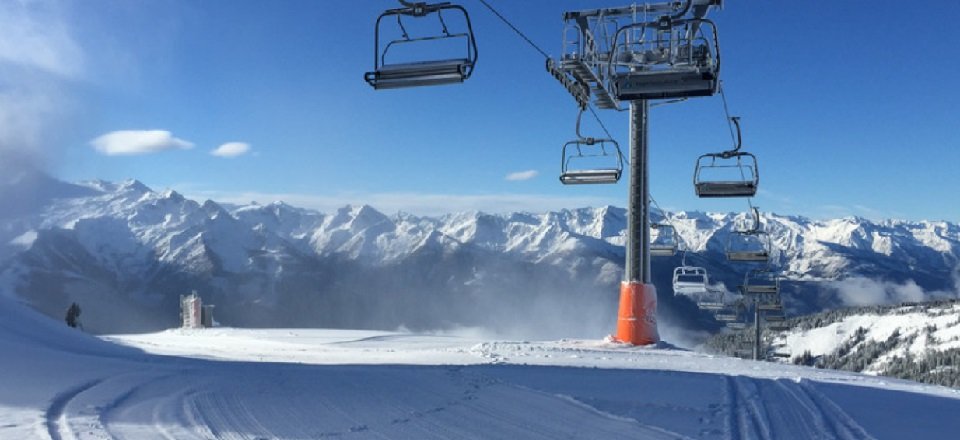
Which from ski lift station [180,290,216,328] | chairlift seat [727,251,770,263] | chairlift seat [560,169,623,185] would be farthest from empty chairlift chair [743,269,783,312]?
ski lift station [180,290,216,328]

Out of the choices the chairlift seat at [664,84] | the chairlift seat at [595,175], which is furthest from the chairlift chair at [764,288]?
the chairlift seat at [664,84]

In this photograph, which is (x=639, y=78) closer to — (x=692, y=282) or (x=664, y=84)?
(x=664, y=84)

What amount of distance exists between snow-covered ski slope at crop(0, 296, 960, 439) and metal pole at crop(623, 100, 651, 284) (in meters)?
5.02

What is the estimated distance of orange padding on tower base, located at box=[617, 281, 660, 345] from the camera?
1809cm

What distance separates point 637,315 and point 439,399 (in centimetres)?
1029

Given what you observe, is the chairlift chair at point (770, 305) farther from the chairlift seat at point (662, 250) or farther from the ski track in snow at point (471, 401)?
the ski track in snow at point (471, 401)

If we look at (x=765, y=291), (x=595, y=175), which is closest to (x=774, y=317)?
(x=765, y=291)

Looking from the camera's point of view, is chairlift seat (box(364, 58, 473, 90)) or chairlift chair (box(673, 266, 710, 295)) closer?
chairlift seat (box(364, 58, 473, 90))

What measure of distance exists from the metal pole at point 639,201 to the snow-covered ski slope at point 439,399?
198 inches

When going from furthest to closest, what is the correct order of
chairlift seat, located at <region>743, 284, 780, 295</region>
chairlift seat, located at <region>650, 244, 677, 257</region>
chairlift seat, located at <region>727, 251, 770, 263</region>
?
chairlift seat, located at <region>743, 284, 780, 295</region> → chairlift seat, located at <region>727, 251, 770, 263</region> → chairlift seat, located at <region>650, 244, 677, 257</region>

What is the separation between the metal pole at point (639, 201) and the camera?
18.6 meters

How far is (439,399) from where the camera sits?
8.88 metres

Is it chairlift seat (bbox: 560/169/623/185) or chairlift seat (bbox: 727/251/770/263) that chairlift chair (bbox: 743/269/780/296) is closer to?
chairlift seat (bbox: 727/251/770/263)

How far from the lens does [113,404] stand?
307 inches
